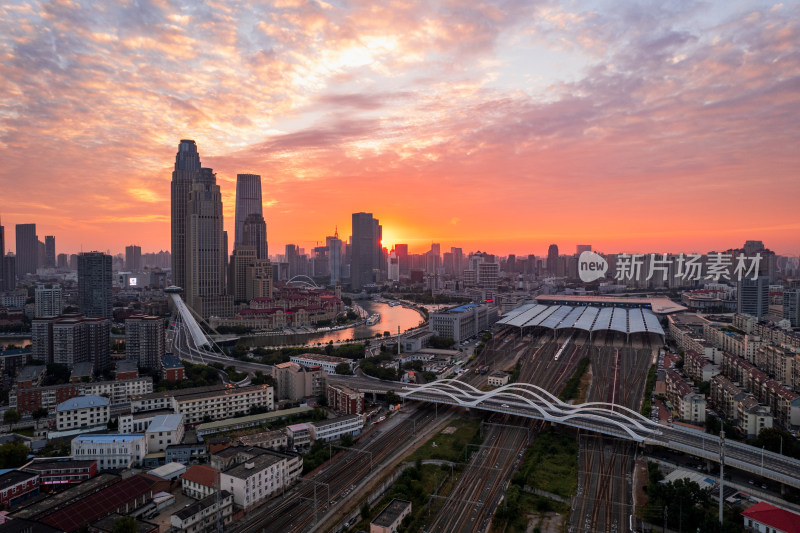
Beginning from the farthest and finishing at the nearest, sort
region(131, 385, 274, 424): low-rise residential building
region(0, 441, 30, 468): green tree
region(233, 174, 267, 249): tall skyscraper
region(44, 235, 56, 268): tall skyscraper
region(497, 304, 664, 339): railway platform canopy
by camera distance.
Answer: region(44, 235, 56, 268): tall skyscraper → region(233, 174, 267, 249): tall skyscraper → region(497, 304, 664, 339): railway platform canopy → region(131, 385, 274, 424): low-rise residential building → region(0, 441, 30, 468): green tree

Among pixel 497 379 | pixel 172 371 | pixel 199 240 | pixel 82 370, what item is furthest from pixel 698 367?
pixel 199 240

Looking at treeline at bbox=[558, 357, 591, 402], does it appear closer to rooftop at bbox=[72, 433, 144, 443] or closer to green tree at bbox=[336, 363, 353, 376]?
green tree at bbox=[336, 363, 353, 376]

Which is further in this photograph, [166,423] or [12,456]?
[166,423]

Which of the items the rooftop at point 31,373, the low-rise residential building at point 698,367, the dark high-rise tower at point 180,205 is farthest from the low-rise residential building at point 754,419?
the dark high-rise tower at point 180,205

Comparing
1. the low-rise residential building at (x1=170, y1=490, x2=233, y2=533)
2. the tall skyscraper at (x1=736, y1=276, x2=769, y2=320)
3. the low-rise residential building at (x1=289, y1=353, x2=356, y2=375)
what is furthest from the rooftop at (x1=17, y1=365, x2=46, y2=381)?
the tall skyscraper at (x1=736, y1=276, x2=769, y2=320)

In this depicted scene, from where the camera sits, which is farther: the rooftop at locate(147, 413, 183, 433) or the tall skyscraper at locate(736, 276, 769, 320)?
the tall skyscraper at locate(736, 276, 769, 320)

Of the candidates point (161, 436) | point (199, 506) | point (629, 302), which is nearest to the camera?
point (199, 506)

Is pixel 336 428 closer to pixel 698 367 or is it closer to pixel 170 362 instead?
pixel 170 362

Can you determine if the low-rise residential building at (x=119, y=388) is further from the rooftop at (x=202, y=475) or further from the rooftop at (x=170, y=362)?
the rooftop at (x=202, y=475)
